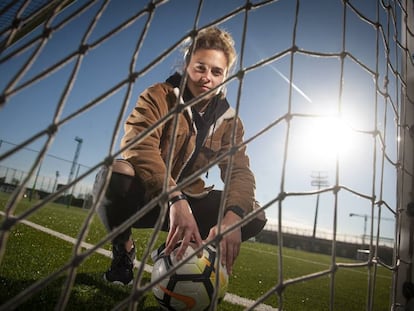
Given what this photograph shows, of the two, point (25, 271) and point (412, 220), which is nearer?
point (412, 220)

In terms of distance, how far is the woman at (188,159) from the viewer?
1.81 metres

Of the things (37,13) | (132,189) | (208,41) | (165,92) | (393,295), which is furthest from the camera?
(208,41)

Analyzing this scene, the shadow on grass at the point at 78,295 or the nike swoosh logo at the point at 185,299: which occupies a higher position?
the nike swoosh logo at the point at 185,299

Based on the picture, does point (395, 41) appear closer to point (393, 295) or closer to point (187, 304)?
point (393, 295)

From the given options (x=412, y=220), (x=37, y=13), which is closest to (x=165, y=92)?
(x=37, y=13)

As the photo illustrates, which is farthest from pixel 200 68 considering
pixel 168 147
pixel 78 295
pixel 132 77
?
pixel 78 295

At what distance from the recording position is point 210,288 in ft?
5.53

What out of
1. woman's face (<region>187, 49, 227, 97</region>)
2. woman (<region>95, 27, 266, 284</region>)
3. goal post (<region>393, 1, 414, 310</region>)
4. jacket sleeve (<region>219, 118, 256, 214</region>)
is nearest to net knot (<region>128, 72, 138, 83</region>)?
woman (<region>95, 27, 266, 284</region>)

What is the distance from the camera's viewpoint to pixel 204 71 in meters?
2.41

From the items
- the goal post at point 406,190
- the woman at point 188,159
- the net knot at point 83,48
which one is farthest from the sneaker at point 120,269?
the goal post at point 406,190

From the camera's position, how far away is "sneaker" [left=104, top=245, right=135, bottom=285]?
7.45 ft

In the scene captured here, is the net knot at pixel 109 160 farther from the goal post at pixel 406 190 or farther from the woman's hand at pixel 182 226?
the goal post at pixel 406 190

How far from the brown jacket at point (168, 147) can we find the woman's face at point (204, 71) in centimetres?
17

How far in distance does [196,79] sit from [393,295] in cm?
181
